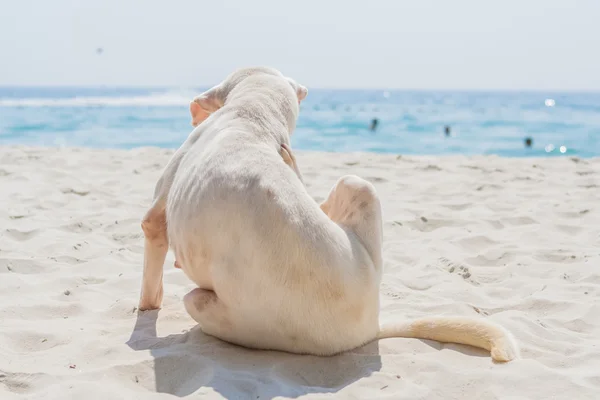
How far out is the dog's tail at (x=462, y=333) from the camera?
2.96 m

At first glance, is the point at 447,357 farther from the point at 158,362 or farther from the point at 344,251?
the point at 158,362

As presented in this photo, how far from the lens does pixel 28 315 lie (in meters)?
3.53

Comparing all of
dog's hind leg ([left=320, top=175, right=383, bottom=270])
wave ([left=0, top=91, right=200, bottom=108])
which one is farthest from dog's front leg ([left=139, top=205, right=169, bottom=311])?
wave ([left=0, top=91, right=200, bottom=108])

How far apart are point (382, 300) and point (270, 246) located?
4.68 ft

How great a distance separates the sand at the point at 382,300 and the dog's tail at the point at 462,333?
0.05 meters

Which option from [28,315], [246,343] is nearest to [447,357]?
[246,343]

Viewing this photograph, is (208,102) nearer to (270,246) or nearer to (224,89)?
(224,89)

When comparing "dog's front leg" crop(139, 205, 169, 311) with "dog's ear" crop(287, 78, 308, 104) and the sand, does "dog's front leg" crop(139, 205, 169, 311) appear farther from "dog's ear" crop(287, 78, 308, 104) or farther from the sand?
"dog's ear" crop(287, 78, 308, 104)

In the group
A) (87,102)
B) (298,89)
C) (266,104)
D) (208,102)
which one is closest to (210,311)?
(266,104)

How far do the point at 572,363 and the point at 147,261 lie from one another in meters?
2.14

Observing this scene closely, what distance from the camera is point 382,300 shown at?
3928mm

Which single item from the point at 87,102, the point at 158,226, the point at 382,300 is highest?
the point at 158,226

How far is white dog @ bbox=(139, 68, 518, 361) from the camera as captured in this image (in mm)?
2732

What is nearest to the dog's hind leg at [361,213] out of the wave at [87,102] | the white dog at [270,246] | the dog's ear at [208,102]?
the white dog at [270,246]
